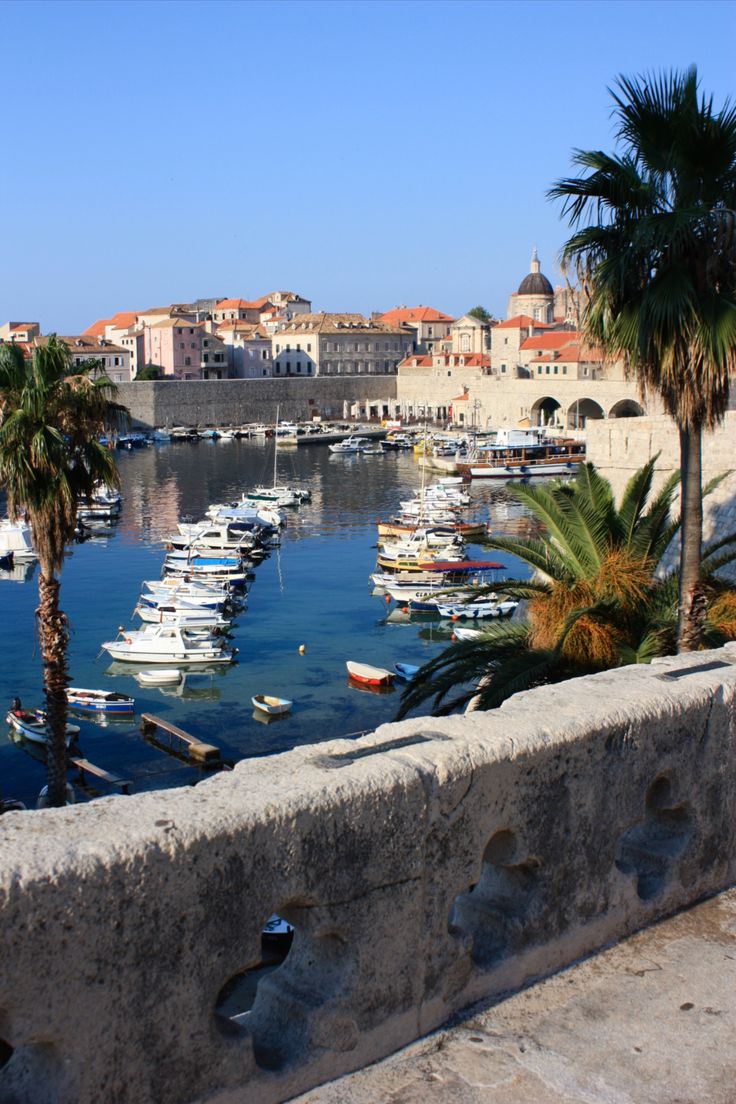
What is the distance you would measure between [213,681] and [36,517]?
1693 centimetres

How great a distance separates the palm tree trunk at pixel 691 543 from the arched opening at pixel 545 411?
85.8m

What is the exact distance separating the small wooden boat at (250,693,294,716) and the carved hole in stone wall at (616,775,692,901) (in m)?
22.2

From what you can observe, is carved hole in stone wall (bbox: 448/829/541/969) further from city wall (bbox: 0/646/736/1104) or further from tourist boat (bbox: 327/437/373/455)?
tourist boat (bbox: 327/437/373/455)

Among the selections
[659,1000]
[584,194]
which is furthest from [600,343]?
[659,1000]

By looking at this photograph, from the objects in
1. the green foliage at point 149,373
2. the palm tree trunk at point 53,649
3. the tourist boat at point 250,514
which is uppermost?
the green foliage at point 149,373

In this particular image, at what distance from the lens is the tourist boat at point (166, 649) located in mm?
31297

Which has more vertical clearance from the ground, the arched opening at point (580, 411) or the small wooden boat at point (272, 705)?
the arched opening at point (580, 411)

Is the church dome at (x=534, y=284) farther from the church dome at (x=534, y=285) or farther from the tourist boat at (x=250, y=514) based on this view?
the tourist boat at (x=250, y=514)

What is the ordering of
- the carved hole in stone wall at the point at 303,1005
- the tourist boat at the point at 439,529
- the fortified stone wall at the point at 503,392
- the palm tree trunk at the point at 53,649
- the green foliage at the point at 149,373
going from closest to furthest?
the carved hole in stone wall at the point at 303,1005
the palm tree trunk at the point at 53,649
the tourist boat at the point at 439,529
the fortified stone wall at the point at 503,392
the green foliage at the point at 149,373

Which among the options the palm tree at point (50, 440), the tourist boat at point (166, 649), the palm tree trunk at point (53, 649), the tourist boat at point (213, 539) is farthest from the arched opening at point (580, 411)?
the palm tree at point (50, 440)

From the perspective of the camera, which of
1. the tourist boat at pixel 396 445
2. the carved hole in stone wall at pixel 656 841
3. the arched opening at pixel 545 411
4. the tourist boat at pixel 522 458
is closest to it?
the carved hole in stone wall at pixel 656 841

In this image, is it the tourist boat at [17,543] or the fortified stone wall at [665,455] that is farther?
the tourist boat at [17,543]

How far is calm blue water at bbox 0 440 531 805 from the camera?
975 inches

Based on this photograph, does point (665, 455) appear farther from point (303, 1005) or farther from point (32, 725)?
point (32, 725)
